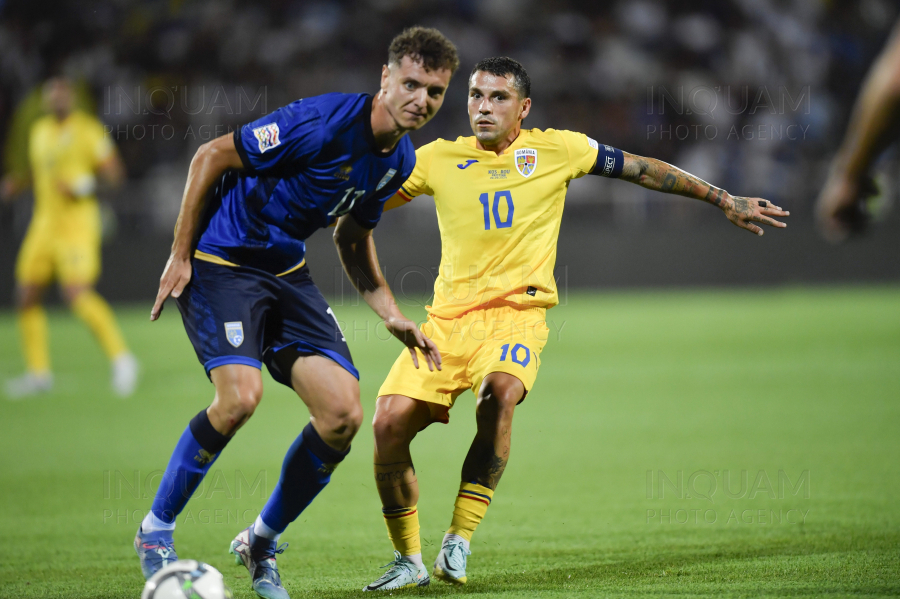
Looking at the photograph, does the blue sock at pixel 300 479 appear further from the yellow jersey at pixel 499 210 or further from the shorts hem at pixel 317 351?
the yellow jersey at pixel 499 210

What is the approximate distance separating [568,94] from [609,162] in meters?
14.7

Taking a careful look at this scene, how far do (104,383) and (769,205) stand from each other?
7.94 metres

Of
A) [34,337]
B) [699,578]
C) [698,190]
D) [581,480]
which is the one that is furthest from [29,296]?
[699,578]

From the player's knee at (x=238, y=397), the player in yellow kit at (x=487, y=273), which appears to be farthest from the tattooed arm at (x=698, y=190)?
the player's knee at (x=238, y=397)

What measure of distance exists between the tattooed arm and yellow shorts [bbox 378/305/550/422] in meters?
0.74

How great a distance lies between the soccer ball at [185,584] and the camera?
3.09m

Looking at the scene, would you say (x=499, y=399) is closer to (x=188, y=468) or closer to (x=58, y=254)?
(x=188, y=468)

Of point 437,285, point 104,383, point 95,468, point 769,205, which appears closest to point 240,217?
point 437,285

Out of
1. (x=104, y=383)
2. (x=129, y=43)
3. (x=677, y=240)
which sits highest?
(x=129, y=43)

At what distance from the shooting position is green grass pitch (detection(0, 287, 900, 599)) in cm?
389

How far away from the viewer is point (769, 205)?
13.0 ft

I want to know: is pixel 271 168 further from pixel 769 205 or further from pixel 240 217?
pixel 769 205

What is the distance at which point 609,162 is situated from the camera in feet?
13.6

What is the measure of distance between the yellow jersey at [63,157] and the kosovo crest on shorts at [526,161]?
6.62 m
